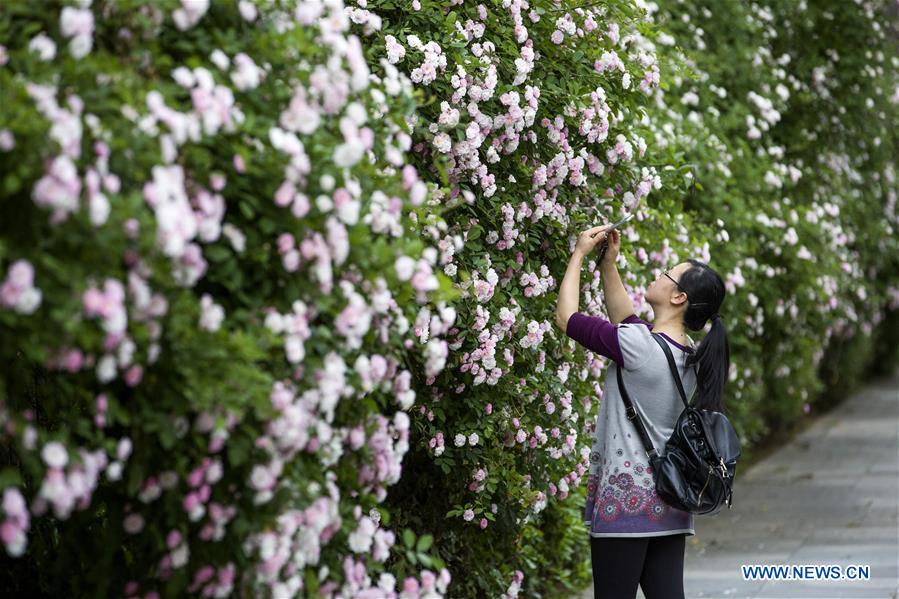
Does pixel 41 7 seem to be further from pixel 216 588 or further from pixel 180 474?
pixel 216 588

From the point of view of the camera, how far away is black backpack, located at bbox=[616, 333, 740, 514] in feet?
13.4

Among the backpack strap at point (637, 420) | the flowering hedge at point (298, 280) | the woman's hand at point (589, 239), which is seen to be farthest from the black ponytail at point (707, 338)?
the flowering hedge at point (298, 280)

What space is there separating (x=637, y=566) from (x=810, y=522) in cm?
431

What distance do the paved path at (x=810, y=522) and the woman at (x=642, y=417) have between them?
2042mm

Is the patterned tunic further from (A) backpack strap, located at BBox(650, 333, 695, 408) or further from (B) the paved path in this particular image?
(B) the paved path

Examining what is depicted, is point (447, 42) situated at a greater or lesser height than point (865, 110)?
greater

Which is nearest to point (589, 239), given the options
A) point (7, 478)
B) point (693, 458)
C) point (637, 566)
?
point (693, 458)

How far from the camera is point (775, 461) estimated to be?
35.5 ft

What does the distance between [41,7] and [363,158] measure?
2.72 ft

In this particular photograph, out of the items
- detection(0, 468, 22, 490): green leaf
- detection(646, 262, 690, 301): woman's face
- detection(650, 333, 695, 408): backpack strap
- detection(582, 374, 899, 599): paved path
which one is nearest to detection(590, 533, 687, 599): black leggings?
detection(650, 333, 695, 408): backpack strap

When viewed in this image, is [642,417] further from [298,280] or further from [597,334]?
[298,280]

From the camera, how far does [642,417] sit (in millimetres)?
4191

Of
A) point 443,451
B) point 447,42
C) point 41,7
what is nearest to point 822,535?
point 443,451

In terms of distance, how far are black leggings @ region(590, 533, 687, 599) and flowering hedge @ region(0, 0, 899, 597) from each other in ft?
2.01
